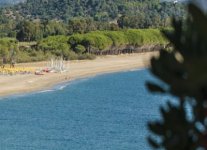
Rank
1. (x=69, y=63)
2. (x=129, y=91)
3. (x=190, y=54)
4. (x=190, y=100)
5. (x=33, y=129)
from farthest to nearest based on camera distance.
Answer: (x=69, y=63)
(x=129, y=91)
(x=33, y=129)
(x=190, y=100)
(x=190, y=54)

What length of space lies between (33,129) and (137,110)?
41.1 feet

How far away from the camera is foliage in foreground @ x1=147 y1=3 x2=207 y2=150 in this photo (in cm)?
454

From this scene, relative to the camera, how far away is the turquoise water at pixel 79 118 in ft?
138

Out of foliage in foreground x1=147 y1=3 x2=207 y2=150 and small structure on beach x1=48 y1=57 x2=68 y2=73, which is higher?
foliage in foreground x1=147 y1=3 x2=207 y2=150

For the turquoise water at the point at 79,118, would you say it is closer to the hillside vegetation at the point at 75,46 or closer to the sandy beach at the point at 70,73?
the sandy beach at the point at 70,73

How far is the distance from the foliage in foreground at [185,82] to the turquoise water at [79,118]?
29.9 m

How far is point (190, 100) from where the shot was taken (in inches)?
205

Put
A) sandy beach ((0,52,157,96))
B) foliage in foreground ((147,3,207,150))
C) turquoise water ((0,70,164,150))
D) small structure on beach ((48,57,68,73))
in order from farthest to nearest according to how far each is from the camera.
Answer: small structure on beach ((48,57,68,73)) < sandy beach ((0,52,157,96)) < turquoise water ((0,70,164,150)) < foliage in foreground ((147,3,207,150))

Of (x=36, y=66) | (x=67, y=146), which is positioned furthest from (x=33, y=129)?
(x=36, y=66)

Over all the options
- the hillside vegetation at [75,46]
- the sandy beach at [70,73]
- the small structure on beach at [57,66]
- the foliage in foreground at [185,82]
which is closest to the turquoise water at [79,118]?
the sandy beach at [70,73]

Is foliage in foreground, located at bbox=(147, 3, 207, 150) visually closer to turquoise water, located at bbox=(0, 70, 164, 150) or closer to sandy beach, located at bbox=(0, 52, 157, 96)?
turquoise water, located at bbox=(0, 70, 164, 150)

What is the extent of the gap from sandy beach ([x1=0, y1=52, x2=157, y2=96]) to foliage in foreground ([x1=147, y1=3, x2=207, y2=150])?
199 ft

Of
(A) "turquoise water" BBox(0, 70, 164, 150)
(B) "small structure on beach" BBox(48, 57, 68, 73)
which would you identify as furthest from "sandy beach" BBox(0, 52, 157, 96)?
(A) "turquoise water" BBox(0, 70, 164, 150)

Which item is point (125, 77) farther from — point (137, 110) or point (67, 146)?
point (67, 146)
